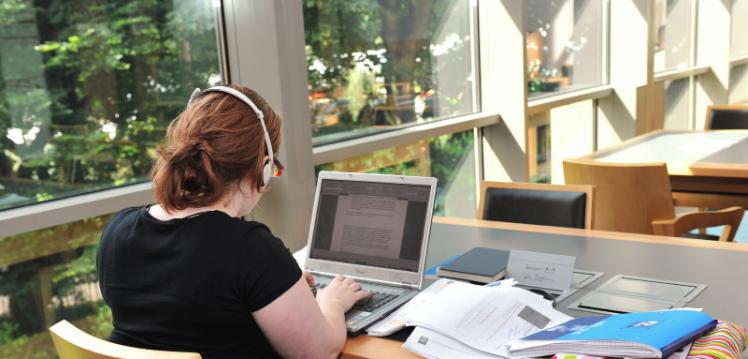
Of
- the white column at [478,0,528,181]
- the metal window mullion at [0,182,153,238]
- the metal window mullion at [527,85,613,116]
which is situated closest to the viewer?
the metal window mullion at [0,182,153,238]

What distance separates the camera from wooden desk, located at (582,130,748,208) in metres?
3.14

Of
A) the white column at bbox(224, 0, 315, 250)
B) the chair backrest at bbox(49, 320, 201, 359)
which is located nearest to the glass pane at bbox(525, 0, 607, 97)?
the white column at bbox(224, 0, 315, 250)

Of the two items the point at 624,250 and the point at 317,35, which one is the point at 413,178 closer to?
the point at 624,250

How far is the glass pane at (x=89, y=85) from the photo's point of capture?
2412 millimetres

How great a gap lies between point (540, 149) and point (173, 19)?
326 cm

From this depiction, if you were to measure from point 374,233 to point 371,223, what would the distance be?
0.09 ft

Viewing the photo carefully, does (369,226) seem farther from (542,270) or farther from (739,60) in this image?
(739,60)

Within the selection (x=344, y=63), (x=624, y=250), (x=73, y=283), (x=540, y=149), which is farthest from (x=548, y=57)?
(x=73, y=283)

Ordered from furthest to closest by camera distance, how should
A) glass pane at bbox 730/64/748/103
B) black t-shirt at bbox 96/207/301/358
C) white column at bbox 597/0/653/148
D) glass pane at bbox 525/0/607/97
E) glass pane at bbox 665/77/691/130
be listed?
glass pane at bbox 730/64/748/103
glass pane at bbox 665/77/691/130
white column at bbox 597/0/653/148
glass pane at bbox 525/0/607/97
black t-shirt at bbox 96/207/301/358

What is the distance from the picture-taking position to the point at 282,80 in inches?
116

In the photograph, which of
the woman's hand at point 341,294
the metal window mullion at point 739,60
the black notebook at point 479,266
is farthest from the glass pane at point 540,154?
the metal window mullion at point 739,60

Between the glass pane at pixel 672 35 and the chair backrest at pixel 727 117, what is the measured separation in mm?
2581

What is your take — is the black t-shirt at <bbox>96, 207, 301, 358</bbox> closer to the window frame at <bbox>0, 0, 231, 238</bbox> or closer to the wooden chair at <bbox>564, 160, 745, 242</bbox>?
the window frame at <bbox>0, 0, 231, 238</bbox>

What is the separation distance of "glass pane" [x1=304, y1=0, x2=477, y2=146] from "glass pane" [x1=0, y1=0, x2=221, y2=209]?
0.66 metres
